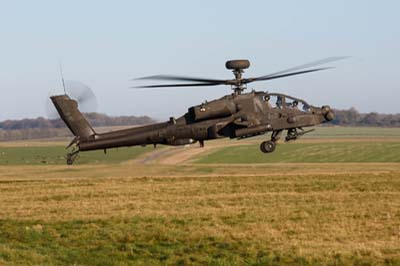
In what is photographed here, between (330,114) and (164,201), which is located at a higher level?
(330,114)

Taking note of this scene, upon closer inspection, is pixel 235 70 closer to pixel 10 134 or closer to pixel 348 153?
pixel 348 153

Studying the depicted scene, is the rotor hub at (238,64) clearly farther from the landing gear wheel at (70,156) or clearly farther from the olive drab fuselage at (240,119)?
the landing gear wheel at (70,156)

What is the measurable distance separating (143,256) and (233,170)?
4088 centimetres

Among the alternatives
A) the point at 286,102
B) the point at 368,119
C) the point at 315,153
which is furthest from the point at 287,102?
the point at 368,119

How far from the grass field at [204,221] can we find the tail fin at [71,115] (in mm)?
3732

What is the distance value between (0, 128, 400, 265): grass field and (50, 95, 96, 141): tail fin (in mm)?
3732

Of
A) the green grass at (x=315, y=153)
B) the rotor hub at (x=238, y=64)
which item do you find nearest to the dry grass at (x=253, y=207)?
the rotor hub at (x=238, y=64)

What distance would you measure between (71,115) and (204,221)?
7.89 metres

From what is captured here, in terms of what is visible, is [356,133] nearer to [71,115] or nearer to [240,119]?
[71,115]

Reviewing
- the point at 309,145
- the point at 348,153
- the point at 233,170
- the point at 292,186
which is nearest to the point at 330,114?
the point at 292,186

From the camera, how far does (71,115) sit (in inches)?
1280

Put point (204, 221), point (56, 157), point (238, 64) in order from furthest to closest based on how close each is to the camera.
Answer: point (56, 157) → point (204, 221) → point (238, 64)

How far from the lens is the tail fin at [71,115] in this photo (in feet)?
105

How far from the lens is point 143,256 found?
75.1ft
